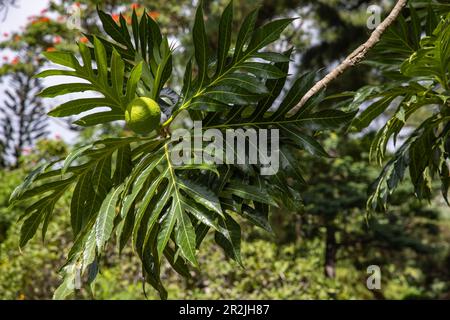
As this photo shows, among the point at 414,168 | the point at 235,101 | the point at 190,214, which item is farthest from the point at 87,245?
the point at 414,168

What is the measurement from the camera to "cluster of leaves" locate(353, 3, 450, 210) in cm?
157

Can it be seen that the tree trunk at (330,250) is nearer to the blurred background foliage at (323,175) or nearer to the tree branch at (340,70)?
the blurred background foliage at (323,175)

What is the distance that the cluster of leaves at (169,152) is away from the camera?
123cm

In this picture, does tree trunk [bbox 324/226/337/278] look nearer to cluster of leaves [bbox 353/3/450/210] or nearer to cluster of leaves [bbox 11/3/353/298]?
cluster of leaves [bbox 353/3/450/210]

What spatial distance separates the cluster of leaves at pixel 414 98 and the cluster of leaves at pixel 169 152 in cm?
39

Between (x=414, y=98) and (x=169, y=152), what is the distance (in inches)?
Result: 33.9

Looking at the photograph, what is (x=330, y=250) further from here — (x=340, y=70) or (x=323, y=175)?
(x=340, y=70)

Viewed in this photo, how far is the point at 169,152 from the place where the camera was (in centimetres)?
129

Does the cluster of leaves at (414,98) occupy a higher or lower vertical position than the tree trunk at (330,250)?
higher

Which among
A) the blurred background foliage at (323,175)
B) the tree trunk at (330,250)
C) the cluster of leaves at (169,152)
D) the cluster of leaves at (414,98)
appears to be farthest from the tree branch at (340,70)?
the tree trunk at (330,250)

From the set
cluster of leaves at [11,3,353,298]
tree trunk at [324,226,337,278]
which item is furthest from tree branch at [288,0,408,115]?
tree trunk at [324,226,337,278]

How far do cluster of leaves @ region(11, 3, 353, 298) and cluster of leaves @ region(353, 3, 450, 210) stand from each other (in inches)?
15.5

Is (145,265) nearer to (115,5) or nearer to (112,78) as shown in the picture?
(112,78)
